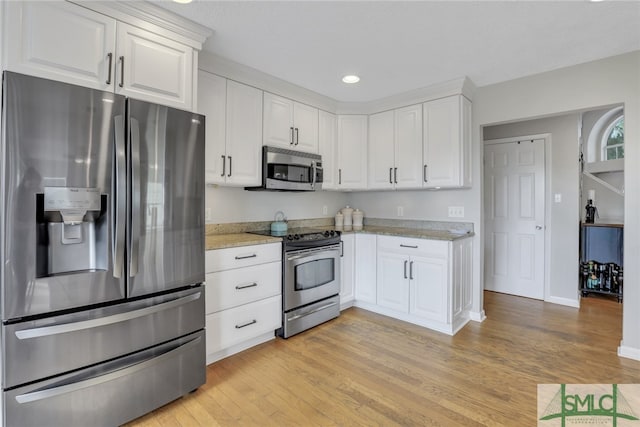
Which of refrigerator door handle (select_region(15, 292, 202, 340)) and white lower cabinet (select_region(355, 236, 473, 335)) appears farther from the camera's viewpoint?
white lower cabinet (select_region(355, 236, 473, 335))

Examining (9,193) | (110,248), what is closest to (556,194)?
(110,248)

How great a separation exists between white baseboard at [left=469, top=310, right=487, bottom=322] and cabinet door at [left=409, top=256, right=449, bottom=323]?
575 mm

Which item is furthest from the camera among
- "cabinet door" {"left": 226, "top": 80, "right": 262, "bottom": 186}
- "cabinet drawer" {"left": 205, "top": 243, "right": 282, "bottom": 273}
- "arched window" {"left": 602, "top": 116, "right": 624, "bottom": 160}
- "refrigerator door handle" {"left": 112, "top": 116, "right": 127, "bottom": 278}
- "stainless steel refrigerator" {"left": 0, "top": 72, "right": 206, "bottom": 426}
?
"arched window" {"left": 602, "top": 116, "right": 624, "bottom": 160}

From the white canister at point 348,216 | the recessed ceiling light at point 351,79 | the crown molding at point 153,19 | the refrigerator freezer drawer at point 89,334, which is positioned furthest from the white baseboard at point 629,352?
the crown molding at point 153,19

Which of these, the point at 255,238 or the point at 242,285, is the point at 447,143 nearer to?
the point at 255,238

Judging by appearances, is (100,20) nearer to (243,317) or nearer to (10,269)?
(10,269)

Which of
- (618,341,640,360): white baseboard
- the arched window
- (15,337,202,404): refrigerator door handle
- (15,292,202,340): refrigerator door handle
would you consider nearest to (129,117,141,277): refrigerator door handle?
(15,292,202,340): refrigerator door handle

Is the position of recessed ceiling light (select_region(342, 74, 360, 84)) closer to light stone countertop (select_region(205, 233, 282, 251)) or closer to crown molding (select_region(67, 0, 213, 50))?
crown molding (select_region(67, 0, 213, 50))

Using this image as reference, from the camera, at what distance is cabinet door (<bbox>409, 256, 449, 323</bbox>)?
2908 millimetres

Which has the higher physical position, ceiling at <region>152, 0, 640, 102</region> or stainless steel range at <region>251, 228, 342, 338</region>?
ceiling at <region>152, 0, 640, 102</region>

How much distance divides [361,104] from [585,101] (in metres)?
2.05

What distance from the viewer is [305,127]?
10.9 feet

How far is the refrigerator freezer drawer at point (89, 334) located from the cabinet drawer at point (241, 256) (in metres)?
0.33

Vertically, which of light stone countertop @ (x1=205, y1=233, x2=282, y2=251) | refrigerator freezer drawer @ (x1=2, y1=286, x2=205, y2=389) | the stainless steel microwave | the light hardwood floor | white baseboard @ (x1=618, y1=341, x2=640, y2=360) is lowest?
the light hardwood floor
